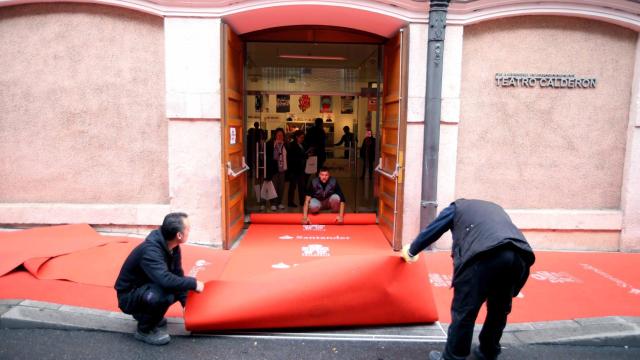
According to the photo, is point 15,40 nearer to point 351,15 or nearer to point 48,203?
point 48,203

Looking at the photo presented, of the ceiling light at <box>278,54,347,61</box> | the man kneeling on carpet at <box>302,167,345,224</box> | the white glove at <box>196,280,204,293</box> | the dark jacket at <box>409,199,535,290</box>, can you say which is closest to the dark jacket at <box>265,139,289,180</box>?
the man kneeling on carpet at <box>302,167,345,224</box>

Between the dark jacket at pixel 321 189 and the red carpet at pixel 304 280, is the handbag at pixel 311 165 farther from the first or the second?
the red carpet at pixel 304 280

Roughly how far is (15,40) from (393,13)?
528 cm

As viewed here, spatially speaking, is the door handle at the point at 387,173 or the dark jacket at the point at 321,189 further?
the dark jacket at the point at 321,189

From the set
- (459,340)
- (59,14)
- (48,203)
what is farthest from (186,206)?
(459,340)

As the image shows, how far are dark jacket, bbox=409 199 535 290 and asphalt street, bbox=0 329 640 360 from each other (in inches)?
36.8

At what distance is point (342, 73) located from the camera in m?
10.5

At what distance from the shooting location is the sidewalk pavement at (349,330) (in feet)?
15.2

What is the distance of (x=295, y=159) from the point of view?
10.5 metres

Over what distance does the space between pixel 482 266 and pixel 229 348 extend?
218 centimetres

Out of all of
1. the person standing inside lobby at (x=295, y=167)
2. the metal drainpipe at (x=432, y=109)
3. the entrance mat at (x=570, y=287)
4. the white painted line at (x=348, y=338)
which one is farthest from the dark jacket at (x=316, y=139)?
the white painted line at (x=348, y=338)

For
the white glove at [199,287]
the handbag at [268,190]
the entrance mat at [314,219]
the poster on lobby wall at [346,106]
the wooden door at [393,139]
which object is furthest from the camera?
the poster on lobby wall at [346,106]

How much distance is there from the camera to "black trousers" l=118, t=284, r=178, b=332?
4.29m

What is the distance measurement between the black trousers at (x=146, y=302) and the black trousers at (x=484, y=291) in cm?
232
